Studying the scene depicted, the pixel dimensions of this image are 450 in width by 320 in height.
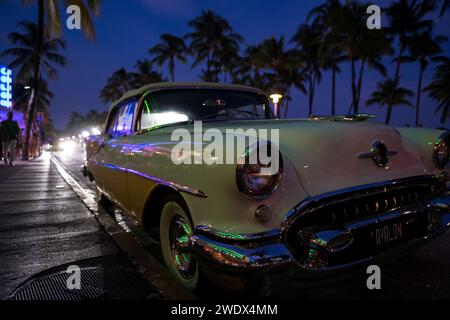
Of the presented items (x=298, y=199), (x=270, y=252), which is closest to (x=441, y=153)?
(x=298, y=199)

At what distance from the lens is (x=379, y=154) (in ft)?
7.58

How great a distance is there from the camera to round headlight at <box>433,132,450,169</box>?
261 cm

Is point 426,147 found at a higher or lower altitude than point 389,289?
higher

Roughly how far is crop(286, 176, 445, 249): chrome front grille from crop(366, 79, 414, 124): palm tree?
5367 cm

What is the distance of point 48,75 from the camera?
88.3ft

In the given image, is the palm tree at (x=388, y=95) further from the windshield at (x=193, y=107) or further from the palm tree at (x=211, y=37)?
the windshield at (x=193, y=107)

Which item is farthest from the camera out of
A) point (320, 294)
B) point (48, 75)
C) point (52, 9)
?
point (48, 75)

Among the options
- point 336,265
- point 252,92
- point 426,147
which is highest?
point 252,92


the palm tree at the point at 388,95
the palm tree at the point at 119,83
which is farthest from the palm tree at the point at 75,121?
the palm tree at the point at 388,95

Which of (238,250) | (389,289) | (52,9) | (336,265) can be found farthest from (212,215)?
(52,9)

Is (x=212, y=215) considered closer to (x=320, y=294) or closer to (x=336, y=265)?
(x=336, y=265)

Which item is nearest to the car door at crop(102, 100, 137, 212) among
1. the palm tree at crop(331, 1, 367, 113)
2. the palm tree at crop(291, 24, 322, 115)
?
the palm tree at crop(331, 1, 367, 113)
